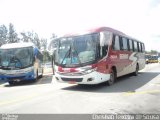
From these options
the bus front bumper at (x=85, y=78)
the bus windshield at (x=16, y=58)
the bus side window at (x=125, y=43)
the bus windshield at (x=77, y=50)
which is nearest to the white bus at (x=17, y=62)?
the bus windshield at (x=16, y=58)

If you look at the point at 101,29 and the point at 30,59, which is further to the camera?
the point at 30,59

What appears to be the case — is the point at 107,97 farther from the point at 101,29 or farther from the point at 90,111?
the point at 101,29

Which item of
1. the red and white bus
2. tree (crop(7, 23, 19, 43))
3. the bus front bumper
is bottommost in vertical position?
the bus front bumper

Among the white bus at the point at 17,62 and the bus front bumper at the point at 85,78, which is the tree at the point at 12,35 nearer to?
the white bus at the point at 17,62

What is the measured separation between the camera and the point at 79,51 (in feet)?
44.1

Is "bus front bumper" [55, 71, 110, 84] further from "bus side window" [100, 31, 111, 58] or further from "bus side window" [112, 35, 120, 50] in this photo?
"bus side window" [112, 35, 120, 50]

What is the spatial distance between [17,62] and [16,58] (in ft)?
0.94

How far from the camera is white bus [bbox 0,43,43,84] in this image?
1902 cm

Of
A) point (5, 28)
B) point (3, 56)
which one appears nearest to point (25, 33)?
point (5, 28)

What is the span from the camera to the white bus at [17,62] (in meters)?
19.0

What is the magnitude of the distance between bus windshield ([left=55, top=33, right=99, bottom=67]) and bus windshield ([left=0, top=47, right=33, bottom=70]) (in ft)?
19.1

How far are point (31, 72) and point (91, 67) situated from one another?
7572 mm

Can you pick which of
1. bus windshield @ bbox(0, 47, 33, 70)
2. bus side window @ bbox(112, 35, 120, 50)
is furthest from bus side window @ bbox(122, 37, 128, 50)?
bus windshield @ bbox(0, 47, 33, 70)

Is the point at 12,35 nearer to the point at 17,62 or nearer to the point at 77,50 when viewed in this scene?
the point at 17,62
